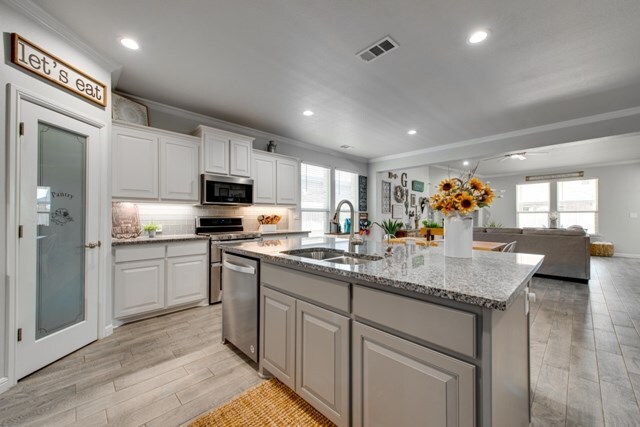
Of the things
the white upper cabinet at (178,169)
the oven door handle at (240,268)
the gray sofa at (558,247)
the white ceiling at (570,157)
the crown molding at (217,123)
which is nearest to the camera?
the oven door handle at (240,268)

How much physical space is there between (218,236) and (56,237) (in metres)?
1.54

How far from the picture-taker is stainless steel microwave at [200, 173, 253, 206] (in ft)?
11.7

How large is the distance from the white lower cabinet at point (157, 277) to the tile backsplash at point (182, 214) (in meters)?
0.57

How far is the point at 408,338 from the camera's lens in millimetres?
1063

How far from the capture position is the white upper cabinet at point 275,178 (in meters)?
4.28

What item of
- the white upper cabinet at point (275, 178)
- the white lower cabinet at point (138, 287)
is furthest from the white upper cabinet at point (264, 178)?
the white lower cabinet at point (138, 287)

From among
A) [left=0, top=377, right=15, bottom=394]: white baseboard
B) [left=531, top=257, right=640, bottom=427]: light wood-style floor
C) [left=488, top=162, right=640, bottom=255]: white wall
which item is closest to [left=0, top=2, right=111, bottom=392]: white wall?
[left=0, top=377, right=15, bottom=394]: white baseboard

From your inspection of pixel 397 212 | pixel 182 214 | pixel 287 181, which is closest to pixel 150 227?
pixel 182 214

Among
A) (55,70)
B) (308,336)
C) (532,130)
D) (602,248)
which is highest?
(532,130)

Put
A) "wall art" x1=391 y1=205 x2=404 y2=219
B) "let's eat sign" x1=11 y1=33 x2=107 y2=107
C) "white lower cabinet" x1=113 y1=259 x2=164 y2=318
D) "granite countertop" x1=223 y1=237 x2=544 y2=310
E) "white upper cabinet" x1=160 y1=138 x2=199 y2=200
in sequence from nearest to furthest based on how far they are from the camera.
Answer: "granite countertop" x1=223 y1=237 x2=544 y2=310, "let's eat sign" x1=11 y1=33 x2=107 y2=107, "white lower cabinet" x1=113 y1=259 x2=164 y2=318, "white upper cabinet" x1=160 y1=138 x2=199 y2=200, "wall art" x1=391 y1=205 x2=404 y2=219

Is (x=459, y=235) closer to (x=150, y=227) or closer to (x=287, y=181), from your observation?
(x=150, y=227)

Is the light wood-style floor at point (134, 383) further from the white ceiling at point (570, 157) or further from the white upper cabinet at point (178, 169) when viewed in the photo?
the white ceiling at point (570, 157)

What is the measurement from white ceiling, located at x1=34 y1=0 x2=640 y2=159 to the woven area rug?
265 cm

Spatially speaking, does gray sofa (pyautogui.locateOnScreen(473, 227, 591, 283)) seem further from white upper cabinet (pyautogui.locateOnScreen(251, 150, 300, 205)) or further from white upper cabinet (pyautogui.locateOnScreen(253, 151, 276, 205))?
white upper cabinet (pyautogui.locateOnScreen(253, 151, 276, 205))
